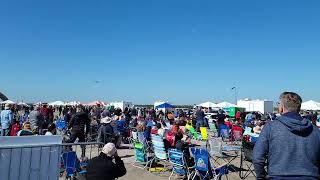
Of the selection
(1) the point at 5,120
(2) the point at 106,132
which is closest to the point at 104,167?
(2) the point at 106,132

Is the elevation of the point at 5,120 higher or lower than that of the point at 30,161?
higher

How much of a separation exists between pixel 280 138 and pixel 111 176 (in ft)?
8.62

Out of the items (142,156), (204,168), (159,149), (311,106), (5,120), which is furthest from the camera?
(311,106)

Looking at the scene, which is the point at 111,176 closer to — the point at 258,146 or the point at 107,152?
the point at 107,152

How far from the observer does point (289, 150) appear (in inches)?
131

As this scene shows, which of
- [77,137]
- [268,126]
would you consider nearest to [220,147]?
[77,137]

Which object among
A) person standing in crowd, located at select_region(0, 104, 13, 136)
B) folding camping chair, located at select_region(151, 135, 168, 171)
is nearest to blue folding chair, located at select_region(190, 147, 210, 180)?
folding camping chair, located at select_region(151, 135, 168, 171)

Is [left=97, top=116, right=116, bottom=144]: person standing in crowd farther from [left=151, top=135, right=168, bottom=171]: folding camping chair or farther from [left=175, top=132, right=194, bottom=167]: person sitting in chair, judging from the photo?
[left=175, top=132, right=194, bottom=167]: person sitting in chair

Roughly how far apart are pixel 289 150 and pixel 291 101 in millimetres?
441

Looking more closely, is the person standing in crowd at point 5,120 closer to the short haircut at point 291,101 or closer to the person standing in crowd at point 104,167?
the person standing in crowd at point 104,167

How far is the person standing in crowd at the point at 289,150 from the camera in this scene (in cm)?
331

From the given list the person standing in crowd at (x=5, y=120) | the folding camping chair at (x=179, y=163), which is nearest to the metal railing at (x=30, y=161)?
the folding camping chair at (x=179, y=163)

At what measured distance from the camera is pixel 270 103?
40656 mm

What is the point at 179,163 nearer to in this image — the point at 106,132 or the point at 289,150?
the point at 106,132
